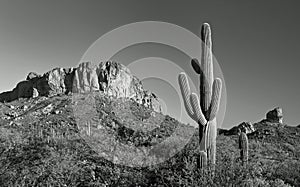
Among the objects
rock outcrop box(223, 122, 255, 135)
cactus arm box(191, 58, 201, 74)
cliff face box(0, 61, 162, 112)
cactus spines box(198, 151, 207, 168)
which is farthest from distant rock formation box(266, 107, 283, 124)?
cactus spines box(198, 151, 207, 168)

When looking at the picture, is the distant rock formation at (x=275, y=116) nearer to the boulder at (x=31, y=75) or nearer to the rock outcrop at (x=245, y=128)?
the rock outcrop at (x=245, y=128)

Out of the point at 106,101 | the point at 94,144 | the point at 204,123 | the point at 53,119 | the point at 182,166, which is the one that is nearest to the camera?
the point at 204,123

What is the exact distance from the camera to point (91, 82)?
10038cm

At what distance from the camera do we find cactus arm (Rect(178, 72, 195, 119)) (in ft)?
38.4

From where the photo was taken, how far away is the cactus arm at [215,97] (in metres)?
11.6

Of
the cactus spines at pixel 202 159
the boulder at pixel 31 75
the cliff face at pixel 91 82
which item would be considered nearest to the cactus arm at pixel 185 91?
the cactus spines at pixel 202 159

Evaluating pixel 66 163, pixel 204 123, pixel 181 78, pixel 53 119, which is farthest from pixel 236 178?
pixel 53 119

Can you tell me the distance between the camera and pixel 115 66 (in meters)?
112

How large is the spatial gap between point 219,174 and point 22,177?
6.21 meters

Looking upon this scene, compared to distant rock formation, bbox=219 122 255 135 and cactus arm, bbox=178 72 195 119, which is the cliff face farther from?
cactus arm, bbox=178 72 195 119

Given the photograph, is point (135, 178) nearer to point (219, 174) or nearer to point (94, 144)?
point (219, 174)

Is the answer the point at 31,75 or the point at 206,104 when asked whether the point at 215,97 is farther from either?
the point at 31,75

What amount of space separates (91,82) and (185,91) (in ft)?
296

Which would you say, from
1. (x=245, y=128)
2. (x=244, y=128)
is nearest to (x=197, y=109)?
(x=244, y=128)
